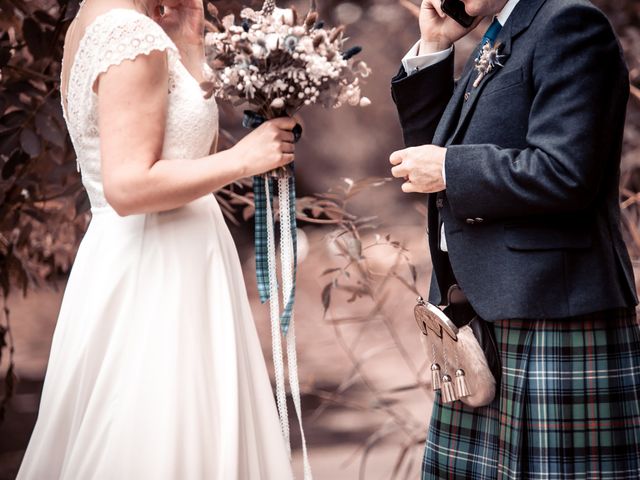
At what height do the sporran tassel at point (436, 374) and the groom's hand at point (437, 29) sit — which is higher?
the groom's hand at point (437, 29)

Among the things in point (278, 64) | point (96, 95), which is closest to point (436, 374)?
point (278, 64)

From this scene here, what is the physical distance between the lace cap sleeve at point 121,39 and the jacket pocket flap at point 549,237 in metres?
0.76

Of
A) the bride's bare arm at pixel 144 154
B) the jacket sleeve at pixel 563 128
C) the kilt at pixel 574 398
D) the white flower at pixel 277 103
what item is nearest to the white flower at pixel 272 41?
the white flower at pixel 277 103

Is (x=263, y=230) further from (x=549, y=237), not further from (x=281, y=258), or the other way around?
(x=549, y=237)

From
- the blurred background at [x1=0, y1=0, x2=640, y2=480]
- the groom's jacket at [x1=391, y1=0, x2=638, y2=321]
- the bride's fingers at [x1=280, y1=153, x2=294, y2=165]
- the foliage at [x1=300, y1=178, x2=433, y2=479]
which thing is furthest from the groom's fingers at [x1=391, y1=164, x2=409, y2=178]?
the foliage at [x1=300, y1=178, x2=433, y2=479]

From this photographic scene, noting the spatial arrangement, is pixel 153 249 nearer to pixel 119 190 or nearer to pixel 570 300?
pixel 119 190

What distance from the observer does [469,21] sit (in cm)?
185

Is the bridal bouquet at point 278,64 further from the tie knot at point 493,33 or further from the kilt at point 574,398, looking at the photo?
the kilt at point 574,398

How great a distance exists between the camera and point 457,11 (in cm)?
184

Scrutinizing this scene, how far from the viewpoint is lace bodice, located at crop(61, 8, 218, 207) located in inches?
61.2

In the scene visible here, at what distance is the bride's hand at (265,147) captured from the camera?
1617mm

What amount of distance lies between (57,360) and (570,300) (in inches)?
39.8

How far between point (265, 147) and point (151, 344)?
435 millimetres

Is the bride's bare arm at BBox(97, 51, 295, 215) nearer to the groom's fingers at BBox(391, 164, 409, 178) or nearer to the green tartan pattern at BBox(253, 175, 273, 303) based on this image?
the green tartan pattern at BBox(253, 175, 273, 303)
